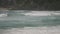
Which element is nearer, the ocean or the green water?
the ocean

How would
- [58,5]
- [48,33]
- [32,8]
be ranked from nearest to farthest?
[48,33] < [32,8] < [58,5]

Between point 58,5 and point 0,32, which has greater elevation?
point 58,5

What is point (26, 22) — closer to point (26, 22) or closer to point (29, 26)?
point (26, 22)

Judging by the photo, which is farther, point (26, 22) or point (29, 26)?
point (26, 22)

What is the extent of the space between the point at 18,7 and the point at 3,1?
1332 mm

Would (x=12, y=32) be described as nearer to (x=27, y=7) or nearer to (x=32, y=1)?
(x=27, y=7)

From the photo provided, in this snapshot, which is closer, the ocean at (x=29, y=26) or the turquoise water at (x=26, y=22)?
the ocean at (x=29, y=26)

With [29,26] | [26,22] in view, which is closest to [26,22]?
[26,22]

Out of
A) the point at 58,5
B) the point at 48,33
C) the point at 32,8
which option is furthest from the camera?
the point at 58,5

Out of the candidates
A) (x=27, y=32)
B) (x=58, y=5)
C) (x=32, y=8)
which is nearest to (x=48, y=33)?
(x=27, y=32)

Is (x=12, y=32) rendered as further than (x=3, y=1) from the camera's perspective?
No

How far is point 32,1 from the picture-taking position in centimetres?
925

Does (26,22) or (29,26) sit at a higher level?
(26,22)

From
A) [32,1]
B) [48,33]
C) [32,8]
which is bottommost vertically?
[48,33]
